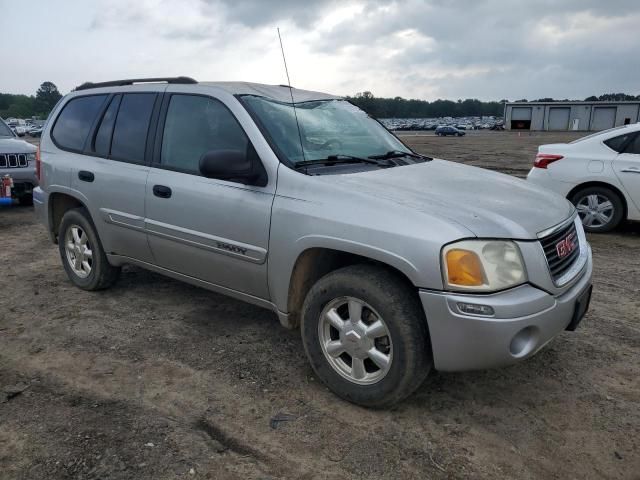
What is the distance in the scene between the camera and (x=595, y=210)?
7.16 metres

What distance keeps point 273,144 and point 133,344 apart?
5.81ft

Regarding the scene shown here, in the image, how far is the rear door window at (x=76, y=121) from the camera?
4.62 metres

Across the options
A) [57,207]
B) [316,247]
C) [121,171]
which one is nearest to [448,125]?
[57,207]

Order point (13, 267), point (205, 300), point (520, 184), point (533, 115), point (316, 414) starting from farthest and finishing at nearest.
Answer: point (533, 115), point (13, 267), point (205, 300), point (520, 184), point (316, 414)

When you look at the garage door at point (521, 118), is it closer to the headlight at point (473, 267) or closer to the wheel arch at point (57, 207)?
the wheel arch at point (57, 207)

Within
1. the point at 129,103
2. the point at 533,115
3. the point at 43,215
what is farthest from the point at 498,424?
the point at 533,115

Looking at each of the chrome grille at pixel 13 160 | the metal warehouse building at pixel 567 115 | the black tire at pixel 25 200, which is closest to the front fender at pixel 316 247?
the chrome grille at pixel 13 160

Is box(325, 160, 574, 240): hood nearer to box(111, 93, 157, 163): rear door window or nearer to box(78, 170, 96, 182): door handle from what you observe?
box(111, 93, 157, 163): rear door window

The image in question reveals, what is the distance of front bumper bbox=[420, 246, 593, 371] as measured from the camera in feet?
8.34

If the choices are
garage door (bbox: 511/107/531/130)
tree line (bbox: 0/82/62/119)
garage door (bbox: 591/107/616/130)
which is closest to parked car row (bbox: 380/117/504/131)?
garage door (bbox: 511/107/531/130)

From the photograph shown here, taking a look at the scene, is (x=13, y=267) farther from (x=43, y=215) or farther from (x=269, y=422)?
(x=269, y=422)

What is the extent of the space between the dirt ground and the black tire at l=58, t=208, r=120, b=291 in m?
0.36

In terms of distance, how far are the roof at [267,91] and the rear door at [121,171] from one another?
25.0 inches

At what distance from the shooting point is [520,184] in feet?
11.8
